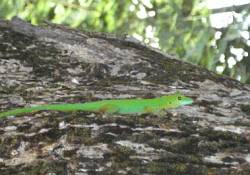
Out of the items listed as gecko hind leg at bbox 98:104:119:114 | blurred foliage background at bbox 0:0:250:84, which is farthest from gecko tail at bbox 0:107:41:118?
blurred foliage background at bbox 0:0:250:84

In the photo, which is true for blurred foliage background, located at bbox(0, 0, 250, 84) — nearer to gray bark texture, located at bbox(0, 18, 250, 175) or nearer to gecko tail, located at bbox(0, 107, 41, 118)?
gray bark texture, located at bbox(0, 18, 250, 175)

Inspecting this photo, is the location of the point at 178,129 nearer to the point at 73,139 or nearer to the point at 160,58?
the point at 73,139

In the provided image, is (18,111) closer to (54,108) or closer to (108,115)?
(54,108)

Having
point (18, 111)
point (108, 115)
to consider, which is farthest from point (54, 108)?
point (108, 115)

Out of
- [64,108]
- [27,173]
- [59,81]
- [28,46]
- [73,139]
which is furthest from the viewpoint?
[28,46]

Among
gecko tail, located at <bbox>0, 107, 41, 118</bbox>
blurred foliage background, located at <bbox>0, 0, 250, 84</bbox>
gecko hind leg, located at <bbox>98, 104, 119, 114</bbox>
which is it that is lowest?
gecko tail, located at <bbox>0, 107, 41, 118</bbox>

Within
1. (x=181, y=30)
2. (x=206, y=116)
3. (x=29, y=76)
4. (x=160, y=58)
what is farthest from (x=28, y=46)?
(x=181, y=30)

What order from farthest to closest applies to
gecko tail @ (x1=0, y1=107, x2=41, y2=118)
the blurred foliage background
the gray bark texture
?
the blurred foliage background → gecko tail @ (x1=0, y1=107, x2=41, y2=118) → the gray bark texture
